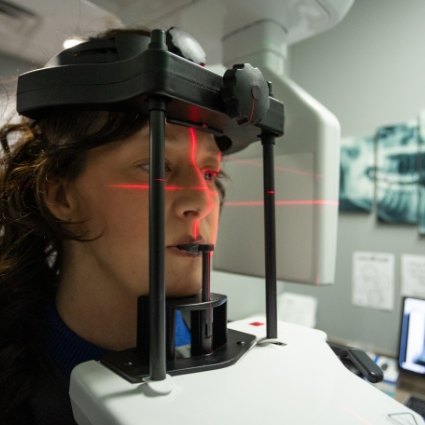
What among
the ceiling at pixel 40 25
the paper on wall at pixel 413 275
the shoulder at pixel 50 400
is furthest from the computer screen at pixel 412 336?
the ceiling at pixel 40 25

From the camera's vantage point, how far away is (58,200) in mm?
615

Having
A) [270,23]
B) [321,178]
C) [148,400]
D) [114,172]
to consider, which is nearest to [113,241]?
[114,172]

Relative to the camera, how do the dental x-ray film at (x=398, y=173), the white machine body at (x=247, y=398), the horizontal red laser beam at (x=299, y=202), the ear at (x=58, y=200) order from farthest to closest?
1. the dental x-ray film at (x=398, y=173)
2. the horizontal red laser beam at (x=299, y=202)
3. the ear at (x=58, y=200)
4. the white machine body at (x=247, y=398)

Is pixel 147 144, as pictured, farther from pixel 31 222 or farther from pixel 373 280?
pixel 373 280

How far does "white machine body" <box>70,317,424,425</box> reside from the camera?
37 centimetres

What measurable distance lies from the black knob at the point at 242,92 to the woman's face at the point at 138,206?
0.46 feet

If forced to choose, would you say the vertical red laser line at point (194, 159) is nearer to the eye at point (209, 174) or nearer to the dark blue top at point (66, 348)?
the eye at point (209, 174)

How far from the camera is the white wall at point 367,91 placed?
1.41m

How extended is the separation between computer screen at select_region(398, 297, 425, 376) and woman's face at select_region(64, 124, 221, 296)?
1043 millimetres

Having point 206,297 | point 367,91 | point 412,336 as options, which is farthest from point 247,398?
point 367,91

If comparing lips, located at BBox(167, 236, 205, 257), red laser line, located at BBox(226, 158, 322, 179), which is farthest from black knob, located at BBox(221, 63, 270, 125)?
red laser line, located at BBox(226, 158, 322, 179)

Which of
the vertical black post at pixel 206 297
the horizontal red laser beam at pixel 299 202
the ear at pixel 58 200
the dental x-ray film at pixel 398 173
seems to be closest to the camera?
the vertical black post at pixel 206 297

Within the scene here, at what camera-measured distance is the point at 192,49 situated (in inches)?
19.1

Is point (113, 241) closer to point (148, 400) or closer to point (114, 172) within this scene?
point (114, 172)
